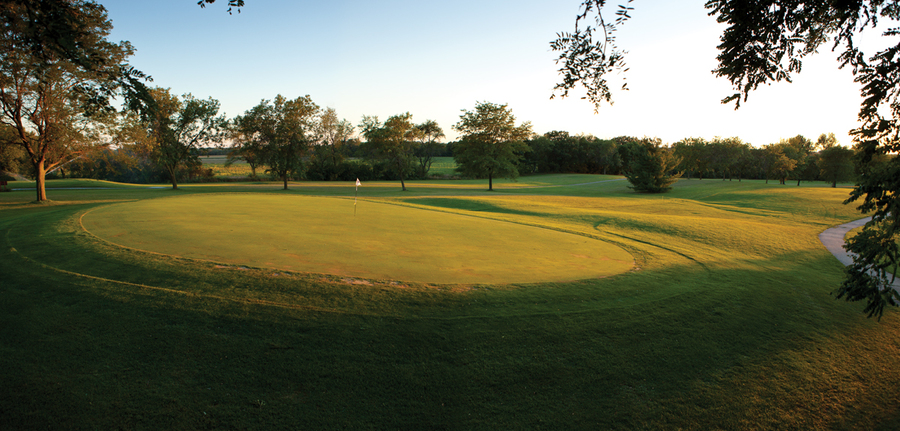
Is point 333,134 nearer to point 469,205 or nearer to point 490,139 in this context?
point 490,139

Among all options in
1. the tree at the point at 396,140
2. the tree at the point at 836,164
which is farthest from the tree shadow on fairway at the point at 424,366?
the tree at the point at 836,164

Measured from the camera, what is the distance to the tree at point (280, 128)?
4109cm

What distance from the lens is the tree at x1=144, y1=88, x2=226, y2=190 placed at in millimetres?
37906

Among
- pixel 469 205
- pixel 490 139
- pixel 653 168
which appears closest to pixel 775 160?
pixel 653 168

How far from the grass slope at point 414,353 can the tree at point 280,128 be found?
117 ft

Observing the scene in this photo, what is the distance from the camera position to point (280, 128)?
1626 inches

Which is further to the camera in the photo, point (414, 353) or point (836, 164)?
point (836, 164)

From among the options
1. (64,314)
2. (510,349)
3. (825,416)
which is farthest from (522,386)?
(64,314)

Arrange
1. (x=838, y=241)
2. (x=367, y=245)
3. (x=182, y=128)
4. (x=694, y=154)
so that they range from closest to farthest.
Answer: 1. (x=367, y=245)
2. (x=838, y=241)
3. (x=182, y=128)
4. (x=694, y=154)

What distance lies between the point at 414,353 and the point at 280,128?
41307mm

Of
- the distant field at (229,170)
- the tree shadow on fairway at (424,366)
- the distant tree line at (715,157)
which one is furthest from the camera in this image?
the distant field at (229,170)

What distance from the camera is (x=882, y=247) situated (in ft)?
13.4

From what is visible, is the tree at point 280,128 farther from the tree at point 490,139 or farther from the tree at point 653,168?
the tree at point 653,168

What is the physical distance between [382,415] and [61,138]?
3128 centimetres
